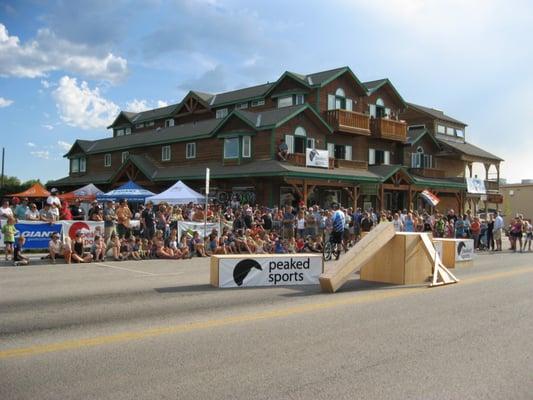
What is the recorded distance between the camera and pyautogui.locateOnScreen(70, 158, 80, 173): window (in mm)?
47797

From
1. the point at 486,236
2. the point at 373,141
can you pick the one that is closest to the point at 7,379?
the point at 486,236

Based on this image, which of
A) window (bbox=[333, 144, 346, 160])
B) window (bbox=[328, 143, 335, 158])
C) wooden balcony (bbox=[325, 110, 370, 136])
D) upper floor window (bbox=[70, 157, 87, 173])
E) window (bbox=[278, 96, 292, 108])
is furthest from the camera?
upper floor window (bbox=[70, 157, 87, 173])

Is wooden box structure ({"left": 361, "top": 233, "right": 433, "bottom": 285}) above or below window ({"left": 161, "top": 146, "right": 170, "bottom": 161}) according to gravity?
below

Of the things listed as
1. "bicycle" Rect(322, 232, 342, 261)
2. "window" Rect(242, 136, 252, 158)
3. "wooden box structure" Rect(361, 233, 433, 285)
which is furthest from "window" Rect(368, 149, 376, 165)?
"wooden box structure" Rect(361, 233, 433, 285)

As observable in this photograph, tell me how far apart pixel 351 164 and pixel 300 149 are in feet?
14.3

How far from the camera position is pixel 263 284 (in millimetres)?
12086

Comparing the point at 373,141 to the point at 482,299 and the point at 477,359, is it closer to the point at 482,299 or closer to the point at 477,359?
the point at 482,299

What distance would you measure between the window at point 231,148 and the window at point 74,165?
19412 mm

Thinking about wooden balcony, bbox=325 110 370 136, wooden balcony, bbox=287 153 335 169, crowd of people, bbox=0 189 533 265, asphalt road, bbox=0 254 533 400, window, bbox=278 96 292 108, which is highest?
window, bbox=278 96 292 108

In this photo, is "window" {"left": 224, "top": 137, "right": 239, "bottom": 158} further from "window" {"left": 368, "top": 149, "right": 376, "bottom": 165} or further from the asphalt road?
the asphalt road

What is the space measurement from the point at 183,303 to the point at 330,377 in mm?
4639

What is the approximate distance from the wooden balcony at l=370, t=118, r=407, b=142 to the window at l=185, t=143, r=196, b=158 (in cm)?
1262

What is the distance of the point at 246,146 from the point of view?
108ft

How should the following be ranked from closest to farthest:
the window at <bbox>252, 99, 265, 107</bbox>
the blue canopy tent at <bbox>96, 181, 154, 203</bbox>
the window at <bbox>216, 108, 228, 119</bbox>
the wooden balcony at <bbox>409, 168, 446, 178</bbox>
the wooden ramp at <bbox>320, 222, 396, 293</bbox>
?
the wooden ramp at <bbox>320, 222, 396, 293</bbox>, the blue canopy tent at <bbox>96, 181, 154, 203</bbox>, the window at <bbox>252, 99, 265, 107</bbox>, the window at <bbox>216, 108, 228, 119</bbox>, the wooden balcony at <bbox>409, 168, 446, 178</bbox>
